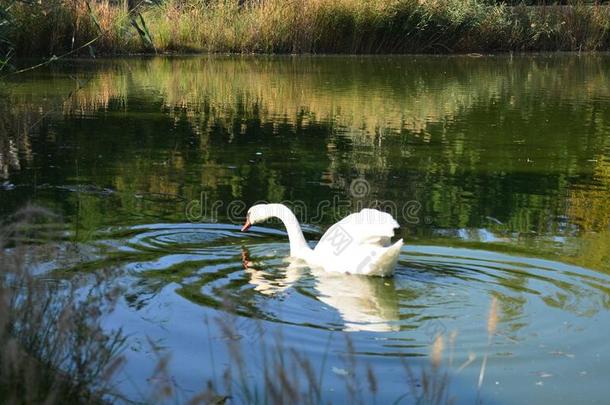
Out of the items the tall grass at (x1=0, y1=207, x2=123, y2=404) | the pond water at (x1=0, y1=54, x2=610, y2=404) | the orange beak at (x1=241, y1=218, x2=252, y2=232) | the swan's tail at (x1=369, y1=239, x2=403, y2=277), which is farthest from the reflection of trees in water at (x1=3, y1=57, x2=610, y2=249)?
the tall grass at (x1=0, y1=207, x2=123, y2=404)

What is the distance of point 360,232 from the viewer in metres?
6.48

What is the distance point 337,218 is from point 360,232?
2.13 meters

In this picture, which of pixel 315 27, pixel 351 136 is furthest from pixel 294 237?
pixel 315 27

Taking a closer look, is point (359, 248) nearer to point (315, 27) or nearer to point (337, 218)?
point (337, 218)

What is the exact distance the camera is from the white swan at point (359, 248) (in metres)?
6.32

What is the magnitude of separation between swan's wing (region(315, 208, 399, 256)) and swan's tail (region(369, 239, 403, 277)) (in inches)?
3.6

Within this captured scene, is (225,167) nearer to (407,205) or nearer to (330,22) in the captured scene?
(407,205)

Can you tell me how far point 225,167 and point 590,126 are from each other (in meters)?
6.56

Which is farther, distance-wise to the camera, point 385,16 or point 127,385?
point 385,16

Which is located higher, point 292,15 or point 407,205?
point 292,15

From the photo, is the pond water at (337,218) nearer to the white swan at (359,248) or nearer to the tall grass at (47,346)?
the white swan at (359,248)

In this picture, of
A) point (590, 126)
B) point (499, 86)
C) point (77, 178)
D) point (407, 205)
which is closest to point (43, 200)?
point (77, 178)

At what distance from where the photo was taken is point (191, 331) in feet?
17.2

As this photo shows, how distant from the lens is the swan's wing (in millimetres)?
6336
